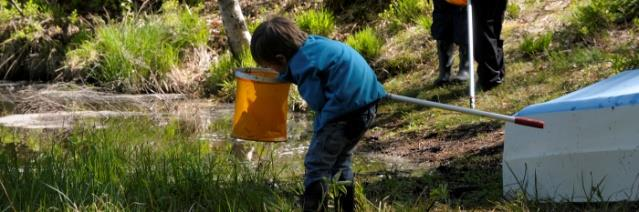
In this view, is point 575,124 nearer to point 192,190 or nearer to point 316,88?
point 316,88

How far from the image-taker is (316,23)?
33.6 feet

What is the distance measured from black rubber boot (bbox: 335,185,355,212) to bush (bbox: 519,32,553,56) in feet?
13.8

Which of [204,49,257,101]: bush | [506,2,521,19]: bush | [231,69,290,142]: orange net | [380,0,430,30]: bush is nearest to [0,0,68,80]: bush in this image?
[204,49,257,101]: bush

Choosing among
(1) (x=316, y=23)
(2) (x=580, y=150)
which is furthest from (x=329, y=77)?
(1) (x=316, y=23)

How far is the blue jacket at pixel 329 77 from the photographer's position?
4.14 meters

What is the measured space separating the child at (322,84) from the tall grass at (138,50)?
6393 millimetres

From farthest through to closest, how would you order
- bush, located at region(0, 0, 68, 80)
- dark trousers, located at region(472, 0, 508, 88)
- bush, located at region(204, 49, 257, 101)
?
1. bush, located at region(0, 0, 68, 80)
2. bush, located at region(204, 49, 257, 101)
3. dark trousers, located at region(472, 0, 508, 88)

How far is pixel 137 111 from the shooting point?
9.20 m

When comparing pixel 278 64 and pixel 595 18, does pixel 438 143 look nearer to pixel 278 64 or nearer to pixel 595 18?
pixel 278 64

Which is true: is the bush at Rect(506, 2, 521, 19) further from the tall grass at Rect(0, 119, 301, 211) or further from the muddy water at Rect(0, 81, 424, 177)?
the tall grass at Rect(0, 119, 301, 211)

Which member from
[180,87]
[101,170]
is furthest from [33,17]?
[101,170]

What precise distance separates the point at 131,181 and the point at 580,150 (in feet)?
7.19

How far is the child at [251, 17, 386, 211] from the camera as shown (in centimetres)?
415

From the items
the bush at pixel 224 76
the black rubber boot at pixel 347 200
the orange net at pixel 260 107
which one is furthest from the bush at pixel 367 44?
the black rubber boot at pixel 347 200
